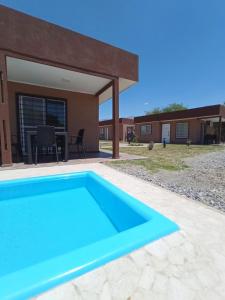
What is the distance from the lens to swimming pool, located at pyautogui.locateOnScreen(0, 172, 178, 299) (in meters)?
0.95

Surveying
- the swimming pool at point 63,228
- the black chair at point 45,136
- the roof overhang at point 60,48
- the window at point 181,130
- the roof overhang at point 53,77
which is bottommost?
the swimming pool at point 63,228

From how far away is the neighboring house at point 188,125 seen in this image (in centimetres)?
1304

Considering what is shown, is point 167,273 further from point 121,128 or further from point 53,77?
point 121,128

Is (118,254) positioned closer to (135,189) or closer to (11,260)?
(11,260)

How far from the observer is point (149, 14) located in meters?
6.66

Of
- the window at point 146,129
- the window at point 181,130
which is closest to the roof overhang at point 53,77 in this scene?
the window at point 181,130

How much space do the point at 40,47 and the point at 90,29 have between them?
2.93 meters

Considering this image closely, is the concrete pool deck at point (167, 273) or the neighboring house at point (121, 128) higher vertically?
the neighboring house at point (121, 128)

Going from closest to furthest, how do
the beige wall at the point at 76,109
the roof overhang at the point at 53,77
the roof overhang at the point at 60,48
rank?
the roof overhang at the point at 60,48 < the roof overhang at the point at 53,77 < the beige wall at the point at 76,109

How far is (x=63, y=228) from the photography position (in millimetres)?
2094

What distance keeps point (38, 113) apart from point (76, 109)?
1630mm

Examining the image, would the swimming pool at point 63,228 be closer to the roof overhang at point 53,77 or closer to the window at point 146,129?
the roof overhang at point 53,77

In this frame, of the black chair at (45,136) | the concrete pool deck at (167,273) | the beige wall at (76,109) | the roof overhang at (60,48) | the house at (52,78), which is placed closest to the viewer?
the concrete pool deck at (167,273)

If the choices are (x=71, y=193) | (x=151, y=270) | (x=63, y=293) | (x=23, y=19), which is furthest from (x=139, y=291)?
(x=23, y=19)
